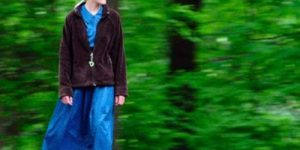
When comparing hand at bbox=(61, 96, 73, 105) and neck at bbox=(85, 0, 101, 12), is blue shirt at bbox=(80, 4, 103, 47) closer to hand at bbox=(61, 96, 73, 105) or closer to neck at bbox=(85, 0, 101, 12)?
neck at bbox=(85, 0, 101, 12)

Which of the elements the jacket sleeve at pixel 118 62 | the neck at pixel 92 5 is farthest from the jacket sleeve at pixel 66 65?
the jacket sleeve at pixel 118 62

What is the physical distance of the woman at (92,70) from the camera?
5.00 m

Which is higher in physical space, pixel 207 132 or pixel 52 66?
pixel 52 66

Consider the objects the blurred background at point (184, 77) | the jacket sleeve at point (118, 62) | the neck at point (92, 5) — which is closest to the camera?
the neck at point (92, 5)

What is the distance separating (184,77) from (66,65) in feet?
7.49

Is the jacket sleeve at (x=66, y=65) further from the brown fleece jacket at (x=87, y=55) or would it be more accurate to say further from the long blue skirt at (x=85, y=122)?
the long blue skirt at (x=85, y=122)

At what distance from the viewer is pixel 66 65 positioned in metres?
5.05

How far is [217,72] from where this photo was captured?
23.6 feet

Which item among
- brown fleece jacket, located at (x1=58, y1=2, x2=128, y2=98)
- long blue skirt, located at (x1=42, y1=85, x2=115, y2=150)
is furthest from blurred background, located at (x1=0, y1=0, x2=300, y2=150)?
brown fleece jacket, located at (x1=58, y1=2, x2=128, y2=98)

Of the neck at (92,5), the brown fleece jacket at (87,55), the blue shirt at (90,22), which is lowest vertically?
the brown fleece jacket at (87,55)

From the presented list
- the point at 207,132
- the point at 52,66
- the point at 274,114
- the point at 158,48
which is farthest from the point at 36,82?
the point at 274,114

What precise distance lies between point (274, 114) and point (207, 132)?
0.73 meters

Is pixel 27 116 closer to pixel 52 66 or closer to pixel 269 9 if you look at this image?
pixel 52 66

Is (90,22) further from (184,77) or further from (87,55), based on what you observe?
(184,77)
